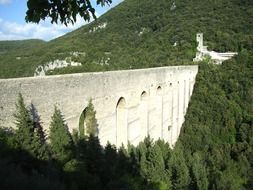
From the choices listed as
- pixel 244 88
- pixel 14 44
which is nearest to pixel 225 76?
pixel 244 88

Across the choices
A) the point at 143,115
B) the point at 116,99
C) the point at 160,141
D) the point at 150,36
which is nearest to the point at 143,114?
the point at 143,115

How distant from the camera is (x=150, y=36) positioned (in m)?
54.6

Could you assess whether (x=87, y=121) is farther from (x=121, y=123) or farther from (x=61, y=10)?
(x=61, y=10)

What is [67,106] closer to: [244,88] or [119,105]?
[119,105]

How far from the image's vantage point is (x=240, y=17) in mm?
49312

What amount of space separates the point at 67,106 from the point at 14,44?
70.7 meters

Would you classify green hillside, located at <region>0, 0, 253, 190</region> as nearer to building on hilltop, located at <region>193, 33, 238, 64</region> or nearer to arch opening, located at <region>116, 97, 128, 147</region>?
arch opening, located at <region>116, 97, 128, 147</region>

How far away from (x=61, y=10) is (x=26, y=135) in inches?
221

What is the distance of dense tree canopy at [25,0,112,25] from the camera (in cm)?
338

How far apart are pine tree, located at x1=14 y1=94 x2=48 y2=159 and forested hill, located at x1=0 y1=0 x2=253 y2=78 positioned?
73.3 feet

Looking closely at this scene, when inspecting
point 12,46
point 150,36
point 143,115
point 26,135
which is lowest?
point 143,115

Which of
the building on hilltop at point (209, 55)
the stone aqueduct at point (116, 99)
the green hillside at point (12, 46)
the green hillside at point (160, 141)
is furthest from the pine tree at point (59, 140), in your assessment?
the green hillside at point (12, 46)

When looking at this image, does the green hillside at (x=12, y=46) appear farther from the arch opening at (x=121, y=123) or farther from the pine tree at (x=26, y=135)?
the pine tree at (x=26, y=135)

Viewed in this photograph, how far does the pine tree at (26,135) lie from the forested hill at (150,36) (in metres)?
22.3
